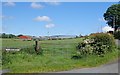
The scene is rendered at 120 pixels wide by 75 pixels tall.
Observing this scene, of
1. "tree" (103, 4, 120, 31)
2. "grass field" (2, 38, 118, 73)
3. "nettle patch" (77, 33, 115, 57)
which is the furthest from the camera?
"tree" (103, 4, 120, 31)

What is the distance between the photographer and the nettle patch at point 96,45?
19.3 metres

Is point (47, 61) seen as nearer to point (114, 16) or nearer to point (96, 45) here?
point (96, 45)

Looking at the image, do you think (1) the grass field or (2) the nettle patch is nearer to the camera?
(1) the grass field

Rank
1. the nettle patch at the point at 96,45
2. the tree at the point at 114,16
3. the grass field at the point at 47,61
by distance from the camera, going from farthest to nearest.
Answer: the tree at the point at 114,16 → the nettle patch at the point at 96,45 → the grass field at the point at 47,61

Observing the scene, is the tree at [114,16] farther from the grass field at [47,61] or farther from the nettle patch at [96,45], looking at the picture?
the grass field at [47,61]

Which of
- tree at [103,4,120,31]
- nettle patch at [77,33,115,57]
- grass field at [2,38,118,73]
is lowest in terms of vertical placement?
grass field at [2,38,118,73]

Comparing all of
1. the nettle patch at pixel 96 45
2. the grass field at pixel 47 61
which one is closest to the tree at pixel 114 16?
the nettle patch at pixel 96 45

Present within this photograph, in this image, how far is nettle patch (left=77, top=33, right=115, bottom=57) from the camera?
63.5 ft

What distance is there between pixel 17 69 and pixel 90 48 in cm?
674

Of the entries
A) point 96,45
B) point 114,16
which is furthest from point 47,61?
point 114,16

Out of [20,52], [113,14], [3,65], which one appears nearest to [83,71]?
[3,65]

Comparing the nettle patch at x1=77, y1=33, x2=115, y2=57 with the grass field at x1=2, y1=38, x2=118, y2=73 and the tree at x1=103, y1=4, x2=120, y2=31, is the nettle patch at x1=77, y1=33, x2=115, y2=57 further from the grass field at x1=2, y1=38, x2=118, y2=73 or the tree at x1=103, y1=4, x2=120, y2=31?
the tree at x1=103, y1=4, x2=120, y2=31

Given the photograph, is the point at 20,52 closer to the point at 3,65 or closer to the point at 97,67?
the point at 3,65

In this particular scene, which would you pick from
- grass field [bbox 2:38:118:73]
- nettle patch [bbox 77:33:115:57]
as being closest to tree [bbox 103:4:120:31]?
nettle patch [bbox 77:33:115:57]
